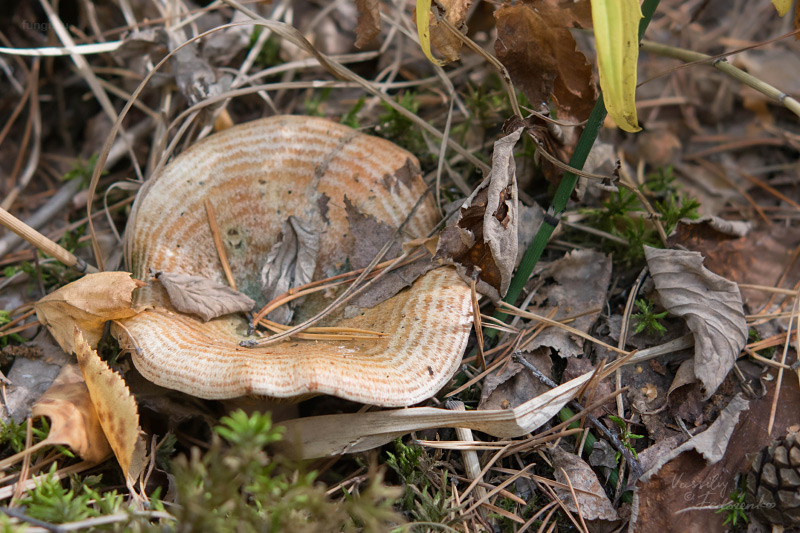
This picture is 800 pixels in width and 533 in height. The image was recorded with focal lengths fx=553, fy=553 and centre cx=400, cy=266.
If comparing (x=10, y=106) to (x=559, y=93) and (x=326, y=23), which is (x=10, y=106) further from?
(x=559, y=93)

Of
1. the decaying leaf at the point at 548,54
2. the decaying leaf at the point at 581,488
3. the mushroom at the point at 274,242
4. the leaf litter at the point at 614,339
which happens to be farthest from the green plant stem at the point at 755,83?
the decaying leaf at the point at 581,488

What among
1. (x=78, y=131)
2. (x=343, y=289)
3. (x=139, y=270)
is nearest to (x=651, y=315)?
(x=343, y=289)

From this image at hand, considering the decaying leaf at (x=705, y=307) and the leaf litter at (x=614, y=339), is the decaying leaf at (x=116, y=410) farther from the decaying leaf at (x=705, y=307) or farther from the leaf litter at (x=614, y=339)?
the decaying leaf at (x=705, y=307)

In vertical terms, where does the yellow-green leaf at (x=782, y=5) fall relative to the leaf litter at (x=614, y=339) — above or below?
above

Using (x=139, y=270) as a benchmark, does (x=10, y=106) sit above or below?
above

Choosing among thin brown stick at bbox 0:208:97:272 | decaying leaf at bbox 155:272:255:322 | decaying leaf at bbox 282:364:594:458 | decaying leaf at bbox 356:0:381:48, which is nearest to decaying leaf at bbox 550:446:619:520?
decaying leaf at bbox 282:364:594:458

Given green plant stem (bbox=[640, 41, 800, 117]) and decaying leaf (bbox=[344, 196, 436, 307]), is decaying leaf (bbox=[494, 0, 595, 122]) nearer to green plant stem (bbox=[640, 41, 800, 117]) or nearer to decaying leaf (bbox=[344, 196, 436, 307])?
green plant stem (bbox=[640, 41, 800, 117])
